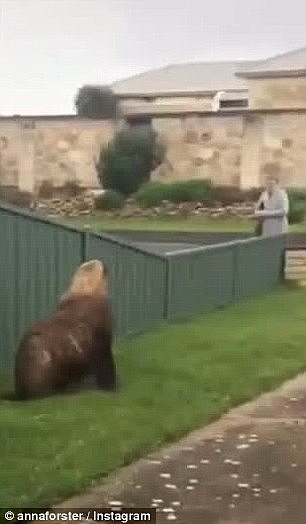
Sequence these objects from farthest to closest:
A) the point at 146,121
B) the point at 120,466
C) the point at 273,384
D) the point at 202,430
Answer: the point at 146,121 < the point at 273,384 < the point at 202,430 < the point at 120,466

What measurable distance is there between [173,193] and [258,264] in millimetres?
23555

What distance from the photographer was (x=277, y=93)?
52.1 meters

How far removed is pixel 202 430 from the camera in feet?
29.9

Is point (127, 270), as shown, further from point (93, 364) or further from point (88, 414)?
point (88, 414)

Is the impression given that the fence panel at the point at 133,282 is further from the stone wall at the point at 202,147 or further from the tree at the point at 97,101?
the tree at the point at 97,101

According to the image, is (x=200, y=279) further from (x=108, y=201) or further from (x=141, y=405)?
(x=108, y=201)

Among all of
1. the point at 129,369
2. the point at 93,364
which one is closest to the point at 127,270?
the point at 129,369

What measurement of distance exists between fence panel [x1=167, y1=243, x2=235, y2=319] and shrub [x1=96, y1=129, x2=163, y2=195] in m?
28.8

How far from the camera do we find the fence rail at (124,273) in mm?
11352

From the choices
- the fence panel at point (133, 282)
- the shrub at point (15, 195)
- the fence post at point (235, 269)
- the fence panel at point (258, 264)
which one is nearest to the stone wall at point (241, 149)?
the shrub at point (15, 195)

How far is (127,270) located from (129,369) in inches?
118

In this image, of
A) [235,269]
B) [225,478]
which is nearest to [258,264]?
[235,269]

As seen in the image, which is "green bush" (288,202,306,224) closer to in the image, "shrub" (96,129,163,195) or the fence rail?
"shrub" (96,129,163,195)

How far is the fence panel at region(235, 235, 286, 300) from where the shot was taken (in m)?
18.8
